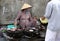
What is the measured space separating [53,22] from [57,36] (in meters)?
0.34

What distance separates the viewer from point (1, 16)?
18.5 ft

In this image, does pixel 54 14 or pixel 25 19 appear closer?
pixel 54 14

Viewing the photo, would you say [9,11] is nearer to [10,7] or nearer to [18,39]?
[10,7]

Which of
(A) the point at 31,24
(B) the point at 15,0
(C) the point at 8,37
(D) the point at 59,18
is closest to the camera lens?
(D) the point at 59,18

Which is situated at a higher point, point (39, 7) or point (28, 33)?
point (39, 7)

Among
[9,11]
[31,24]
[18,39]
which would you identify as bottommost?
[18,39]

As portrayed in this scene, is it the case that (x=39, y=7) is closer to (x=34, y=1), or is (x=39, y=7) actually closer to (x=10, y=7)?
(x=34, y=1)

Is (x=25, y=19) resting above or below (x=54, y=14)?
below

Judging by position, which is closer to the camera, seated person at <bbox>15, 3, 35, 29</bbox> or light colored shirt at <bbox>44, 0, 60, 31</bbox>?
light colored shirt at <bbox>44, 0, 60, 31</bbox>

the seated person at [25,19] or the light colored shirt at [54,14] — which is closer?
the light colored shirt at [54,14]

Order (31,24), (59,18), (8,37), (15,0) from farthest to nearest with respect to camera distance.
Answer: (15,0)
(31,24)
(8,37)
(59,18)

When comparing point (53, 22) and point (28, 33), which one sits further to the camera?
point (28, 33)

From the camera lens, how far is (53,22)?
12.7 feet

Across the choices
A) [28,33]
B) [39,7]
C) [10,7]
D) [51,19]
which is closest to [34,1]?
[39,7]
